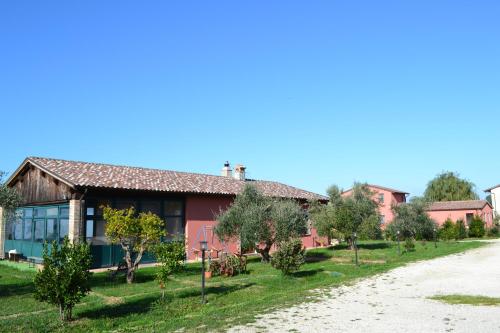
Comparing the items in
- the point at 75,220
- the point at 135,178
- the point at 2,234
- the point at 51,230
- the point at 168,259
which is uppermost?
the point at 135,178

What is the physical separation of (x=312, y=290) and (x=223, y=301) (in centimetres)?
275

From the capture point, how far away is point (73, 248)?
9.30 m

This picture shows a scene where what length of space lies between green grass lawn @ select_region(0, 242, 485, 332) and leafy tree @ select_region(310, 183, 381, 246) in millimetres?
5558

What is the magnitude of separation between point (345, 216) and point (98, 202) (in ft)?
41.6

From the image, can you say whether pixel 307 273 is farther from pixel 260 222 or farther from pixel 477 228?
pixel 477 228

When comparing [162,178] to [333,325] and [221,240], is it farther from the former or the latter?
[333,325]

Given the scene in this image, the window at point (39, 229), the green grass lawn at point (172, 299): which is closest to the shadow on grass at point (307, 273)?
the green grass lawn at point (172, 299)

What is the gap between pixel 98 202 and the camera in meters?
18.9

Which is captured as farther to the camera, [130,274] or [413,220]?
[413,220]

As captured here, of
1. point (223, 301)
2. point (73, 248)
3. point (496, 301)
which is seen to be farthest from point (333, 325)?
point (73, 248)

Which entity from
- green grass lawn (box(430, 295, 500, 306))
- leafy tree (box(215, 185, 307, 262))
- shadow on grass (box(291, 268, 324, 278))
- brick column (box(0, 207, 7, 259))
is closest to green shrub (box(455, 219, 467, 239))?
leafy tree (box(215, 185, 307, 262))

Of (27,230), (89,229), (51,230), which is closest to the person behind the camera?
(89,229)

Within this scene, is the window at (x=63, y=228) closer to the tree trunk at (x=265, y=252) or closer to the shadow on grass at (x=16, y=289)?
the shadow on grass at (x=16, y=289)

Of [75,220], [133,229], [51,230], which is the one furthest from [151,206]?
[133,229]
